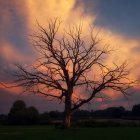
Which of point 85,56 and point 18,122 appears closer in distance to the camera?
point 85,56

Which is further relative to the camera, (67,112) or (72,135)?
(67,112)

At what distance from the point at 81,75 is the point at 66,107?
3500mm

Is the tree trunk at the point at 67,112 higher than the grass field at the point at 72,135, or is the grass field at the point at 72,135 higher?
the tree trunk at the point at 67,112

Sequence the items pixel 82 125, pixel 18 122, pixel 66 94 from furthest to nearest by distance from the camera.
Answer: pixel 18 122 → pixel 82 125 → pixel 66 94

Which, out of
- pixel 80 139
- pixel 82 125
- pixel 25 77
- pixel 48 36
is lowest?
pixel 80 139

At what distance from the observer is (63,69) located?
37625 millimetres

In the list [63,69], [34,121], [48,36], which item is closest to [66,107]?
[63,69]

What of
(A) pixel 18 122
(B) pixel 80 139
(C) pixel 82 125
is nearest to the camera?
(B) pixel 80 139

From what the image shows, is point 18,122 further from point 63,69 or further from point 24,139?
point 24,139

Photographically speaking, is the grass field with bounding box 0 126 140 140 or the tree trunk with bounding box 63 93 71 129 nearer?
the grass field with bounding box 0 126 140 140

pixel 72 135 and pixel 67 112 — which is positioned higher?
pixel 67 112

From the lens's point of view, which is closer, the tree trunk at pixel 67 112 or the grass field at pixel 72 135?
the grass field at pixel 72 135

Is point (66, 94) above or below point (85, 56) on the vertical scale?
below

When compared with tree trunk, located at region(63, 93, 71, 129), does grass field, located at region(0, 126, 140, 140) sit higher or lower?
lower
